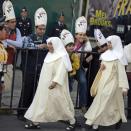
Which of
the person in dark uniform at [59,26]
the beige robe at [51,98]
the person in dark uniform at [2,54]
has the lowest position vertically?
the beige robe at [51,98]

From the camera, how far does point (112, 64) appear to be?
9.12 metres

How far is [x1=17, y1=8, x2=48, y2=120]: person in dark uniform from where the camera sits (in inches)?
372

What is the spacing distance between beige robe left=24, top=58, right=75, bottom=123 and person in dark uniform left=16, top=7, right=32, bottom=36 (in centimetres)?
495

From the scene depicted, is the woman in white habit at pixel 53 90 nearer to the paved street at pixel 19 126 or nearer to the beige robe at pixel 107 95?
the paved street at pixel 19 126

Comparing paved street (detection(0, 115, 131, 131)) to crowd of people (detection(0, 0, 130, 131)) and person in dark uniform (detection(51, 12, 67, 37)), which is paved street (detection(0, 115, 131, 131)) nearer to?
crowd of people (detection(0, 0, 130, 131))

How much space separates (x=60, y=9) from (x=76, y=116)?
6.50 metres

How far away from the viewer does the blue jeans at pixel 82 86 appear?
9.66 m

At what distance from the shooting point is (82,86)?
9.67 metres

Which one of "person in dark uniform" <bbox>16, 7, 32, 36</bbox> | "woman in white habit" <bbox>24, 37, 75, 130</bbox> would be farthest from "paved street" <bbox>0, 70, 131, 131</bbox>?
"person in dark uniform" <bbox>16, 7, 32, 36</bbox>

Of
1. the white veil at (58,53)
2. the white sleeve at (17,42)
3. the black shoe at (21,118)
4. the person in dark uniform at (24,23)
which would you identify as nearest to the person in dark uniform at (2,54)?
the white sleeve at (17,42)

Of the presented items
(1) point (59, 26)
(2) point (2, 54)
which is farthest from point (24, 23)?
(2) point (2, 54)

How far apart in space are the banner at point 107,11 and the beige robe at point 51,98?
7.44 metres

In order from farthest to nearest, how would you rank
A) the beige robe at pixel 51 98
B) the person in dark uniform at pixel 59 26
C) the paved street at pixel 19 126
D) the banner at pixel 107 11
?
the banner at pixel 107 11 → the person in dark uniform at pixel 59 26 → the paved street at pixel 19 126 → the beige robe at pixel 51 98

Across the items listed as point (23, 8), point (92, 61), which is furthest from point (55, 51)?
point (23, 8)
